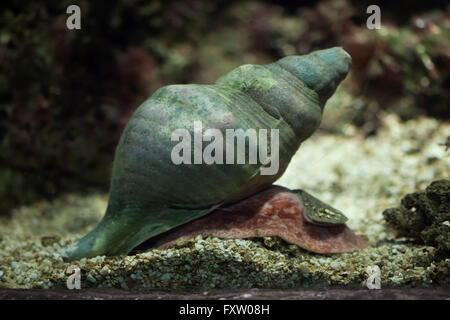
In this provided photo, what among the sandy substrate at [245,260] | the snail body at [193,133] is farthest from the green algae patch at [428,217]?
the snail body at [193,133]

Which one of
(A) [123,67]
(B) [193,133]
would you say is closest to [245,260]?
(B) [193,133]

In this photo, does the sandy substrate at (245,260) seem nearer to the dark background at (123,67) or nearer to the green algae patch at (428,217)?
the green algae patch at (428,217)

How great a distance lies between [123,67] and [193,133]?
3.28 meters

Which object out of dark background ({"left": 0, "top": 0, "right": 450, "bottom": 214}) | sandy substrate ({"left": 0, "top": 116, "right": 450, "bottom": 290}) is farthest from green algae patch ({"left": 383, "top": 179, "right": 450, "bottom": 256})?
dark background ({"left": 0, "top": 0, "right": 450, "bottom": 214})

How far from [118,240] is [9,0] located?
11.6 feet

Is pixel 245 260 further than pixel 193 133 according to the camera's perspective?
No

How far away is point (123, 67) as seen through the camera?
18.8 feet

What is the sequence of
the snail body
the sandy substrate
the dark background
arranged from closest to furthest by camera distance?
the sandy substrate, the snail body, the dark background

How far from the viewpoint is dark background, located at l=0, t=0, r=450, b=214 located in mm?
5012

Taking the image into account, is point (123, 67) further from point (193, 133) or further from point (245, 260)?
point (245, 260)

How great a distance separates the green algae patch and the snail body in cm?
91

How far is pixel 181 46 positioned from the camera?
709 centimetres

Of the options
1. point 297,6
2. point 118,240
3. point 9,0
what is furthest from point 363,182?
point 297,6

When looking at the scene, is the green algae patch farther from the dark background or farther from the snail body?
the dark background
